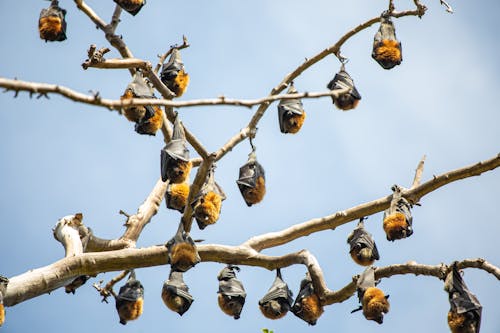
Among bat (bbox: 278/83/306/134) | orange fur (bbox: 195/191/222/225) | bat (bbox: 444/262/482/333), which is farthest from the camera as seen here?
bat (bbox: 278/83/306/134)

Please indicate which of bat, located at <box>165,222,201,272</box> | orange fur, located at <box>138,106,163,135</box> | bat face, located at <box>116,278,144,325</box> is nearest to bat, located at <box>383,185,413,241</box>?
bat, located at <box>165,222,201,272</box>

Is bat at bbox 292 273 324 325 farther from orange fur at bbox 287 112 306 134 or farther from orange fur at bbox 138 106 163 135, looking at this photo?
orange fur at bbox 138 106 163 135

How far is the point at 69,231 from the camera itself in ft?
39.7

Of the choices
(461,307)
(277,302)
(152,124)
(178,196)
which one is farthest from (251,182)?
(461,307)

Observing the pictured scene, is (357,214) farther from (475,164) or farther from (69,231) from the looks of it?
(69,231)

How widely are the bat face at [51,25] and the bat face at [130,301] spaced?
4.06 metres

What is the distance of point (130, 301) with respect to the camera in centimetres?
1247

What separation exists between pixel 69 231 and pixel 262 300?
10.5 feet

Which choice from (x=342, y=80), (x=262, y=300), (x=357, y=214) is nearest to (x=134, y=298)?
(x=262, y=300)

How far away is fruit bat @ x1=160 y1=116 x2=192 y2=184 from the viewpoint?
11047 mm

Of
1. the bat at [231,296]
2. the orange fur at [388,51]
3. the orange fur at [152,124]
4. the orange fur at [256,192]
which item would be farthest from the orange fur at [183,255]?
the orange fur at [388,51]

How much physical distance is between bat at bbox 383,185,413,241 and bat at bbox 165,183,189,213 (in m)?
2.98

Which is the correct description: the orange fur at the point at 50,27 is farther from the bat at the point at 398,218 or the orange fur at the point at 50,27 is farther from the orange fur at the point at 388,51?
the bat at the point at 398,218

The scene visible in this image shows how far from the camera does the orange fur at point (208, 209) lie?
10.8 metres
